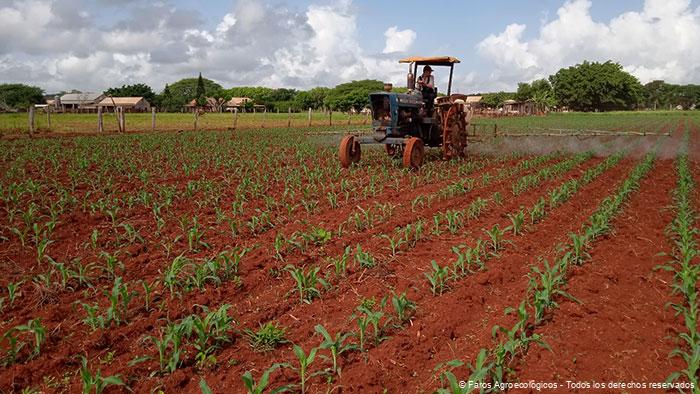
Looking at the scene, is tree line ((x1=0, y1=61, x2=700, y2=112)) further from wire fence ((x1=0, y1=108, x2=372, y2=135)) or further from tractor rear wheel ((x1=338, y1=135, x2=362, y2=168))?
tractor rear wheel ((x1=338, y1=135, x2=362, y2=168))

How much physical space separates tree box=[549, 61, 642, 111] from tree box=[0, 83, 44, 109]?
287 feet

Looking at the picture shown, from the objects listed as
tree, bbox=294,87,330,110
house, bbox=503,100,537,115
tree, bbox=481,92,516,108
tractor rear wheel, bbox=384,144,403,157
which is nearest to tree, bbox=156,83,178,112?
tree, bbox=294,87,330,110

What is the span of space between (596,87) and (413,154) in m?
80.7

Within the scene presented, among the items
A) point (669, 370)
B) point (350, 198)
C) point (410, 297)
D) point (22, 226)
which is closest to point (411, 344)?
point (410, 297)

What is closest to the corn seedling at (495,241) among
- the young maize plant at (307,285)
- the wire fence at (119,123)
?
the young maize plant at (307,285)

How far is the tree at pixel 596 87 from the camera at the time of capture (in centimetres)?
7859

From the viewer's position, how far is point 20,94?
77.0m

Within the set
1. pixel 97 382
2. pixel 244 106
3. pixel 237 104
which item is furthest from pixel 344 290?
pixel 237 104

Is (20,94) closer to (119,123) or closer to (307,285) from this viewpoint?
(119,123)

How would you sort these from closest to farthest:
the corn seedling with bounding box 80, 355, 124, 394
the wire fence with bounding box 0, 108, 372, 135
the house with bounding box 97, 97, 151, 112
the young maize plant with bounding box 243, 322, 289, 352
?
1. the corn seedling with bounding box 80, 355, 124, 394
2. the young maize plant with bounding box 243, 322, 289, 352
3. the wire fence with bounding box 0, 108, 372, 135
4. the house with bounding box 97, 97, 151, 112

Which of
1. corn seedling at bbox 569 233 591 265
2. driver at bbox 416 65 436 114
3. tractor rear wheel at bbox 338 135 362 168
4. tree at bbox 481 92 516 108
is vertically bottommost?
corn seedling at bbox 569 233 591 265

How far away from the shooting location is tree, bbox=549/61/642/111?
78.6 meters

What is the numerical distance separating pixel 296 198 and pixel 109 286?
12.5 feet

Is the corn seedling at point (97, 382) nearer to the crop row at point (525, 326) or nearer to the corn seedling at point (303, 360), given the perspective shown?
the corn seedling at point (303, 360)
